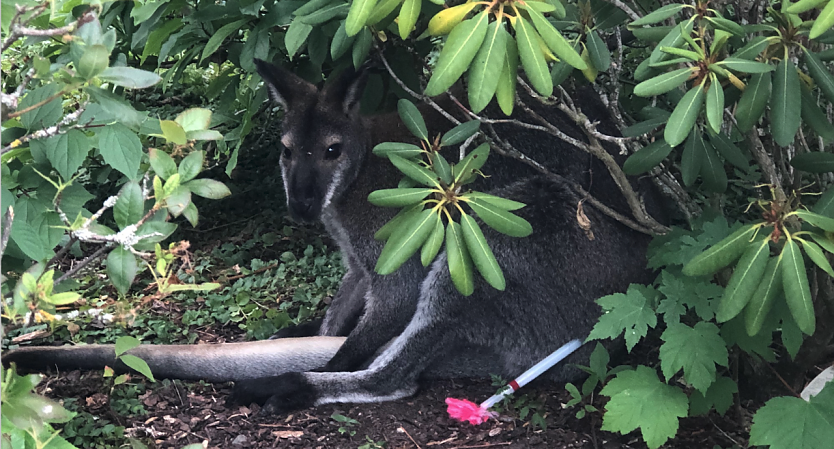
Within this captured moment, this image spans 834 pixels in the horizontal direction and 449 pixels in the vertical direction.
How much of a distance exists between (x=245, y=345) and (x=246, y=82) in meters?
1.43

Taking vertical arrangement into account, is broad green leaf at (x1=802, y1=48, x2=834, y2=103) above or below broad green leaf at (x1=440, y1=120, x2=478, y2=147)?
above

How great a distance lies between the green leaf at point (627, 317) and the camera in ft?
8.32

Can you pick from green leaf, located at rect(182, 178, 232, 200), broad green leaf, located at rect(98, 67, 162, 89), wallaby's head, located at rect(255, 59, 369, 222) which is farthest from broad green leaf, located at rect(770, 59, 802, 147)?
wallaby's head, located at rect(255, 59, 369, 222)

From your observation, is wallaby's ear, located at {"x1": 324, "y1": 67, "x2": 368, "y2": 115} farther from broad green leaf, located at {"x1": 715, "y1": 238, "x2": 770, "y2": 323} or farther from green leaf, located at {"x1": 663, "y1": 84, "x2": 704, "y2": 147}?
broad green leaf, located at {"x1": 715, "y1": 238, "x2": 770, "y2": 323}

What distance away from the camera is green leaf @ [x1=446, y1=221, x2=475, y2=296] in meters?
2.25

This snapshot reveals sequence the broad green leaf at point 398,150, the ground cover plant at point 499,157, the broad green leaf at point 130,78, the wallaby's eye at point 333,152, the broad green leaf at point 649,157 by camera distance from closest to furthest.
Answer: the broad green leaf at point 130,78
the ground cover plant at point 499,157
the broad green leaf at point 398,150
the broad green leaf at point 649,157
the wallaby's eye at point 333,152

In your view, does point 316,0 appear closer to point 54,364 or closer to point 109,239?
point 109,239

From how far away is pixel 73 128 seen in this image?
1.94 metres

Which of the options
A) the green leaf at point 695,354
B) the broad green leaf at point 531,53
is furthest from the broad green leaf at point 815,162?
the broad green leaf at point 531,53

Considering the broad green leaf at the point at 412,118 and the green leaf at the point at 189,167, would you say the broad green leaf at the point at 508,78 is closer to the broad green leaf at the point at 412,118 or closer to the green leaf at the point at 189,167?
the broad green leaf at the point at 412,118

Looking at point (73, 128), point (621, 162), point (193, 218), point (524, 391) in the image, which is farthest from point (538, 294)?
point (73, 128)

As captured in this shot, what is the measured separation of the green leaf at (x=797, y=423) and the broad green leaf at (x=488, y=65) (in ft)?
4.44

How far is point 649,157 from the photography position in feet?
8.47

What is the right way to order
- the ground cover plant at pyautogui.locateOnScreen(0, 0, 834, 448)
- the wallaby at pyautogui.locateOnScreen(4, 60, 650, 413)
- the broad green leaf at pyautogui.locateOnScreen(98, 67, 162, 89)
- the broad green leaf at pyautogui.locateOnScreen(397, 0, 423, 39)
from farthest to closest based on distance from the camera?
the wallaby at pyautogui.locateOnScreen(4, 60, 650, 413), the broad green leaf at pyautogui.locateOnScreen(397, 0, 423, 39), the ground cover plant at pyautogui.locateOnScreen(0, 0, 834, 448), the broad green leaf at pyautogui.locateOnScreen(98, 67, 162, 89)
